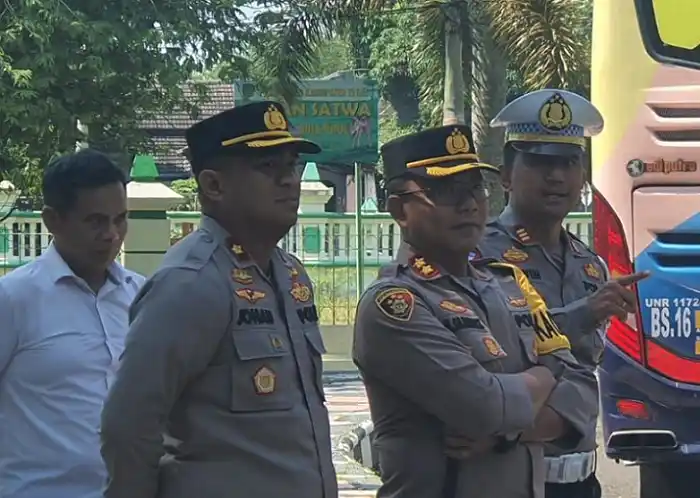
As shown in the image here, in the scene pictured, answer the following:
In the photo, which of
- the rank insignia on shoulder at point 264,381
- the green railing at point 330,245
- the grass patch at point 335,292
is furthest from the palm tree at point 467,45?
the rank insignia on shoulder at point 264,381

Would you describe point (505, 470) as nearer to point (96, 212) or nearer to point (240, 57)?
point (96, 212)

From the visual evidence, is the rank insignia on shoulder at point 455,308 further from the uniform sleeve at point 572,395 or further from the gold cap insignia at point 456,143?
the gold cap insignia at point 456,143

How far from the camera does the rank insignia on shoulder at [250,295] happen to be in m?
2.49

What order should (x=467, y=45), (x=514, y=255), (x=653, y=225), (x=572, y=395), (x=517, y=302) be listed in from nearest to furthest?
(x=572, y=395), (x=517, y=302), (x=514, y=255), (x=653, y=225), (x=467, y=45)

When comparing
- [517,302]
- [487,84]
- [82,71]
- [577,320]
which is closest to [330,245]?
[487,84]

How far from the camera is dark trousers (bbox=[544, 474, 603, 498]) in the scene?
11.1ft

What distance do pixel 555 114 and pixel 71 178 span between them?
1437mm

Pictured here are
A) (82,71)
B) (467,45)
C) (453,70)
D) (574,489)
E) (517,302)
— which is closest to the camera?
(517,302)

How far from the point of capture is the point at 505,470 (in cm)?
271

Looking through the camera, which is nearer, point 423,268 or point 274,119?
point 274,119

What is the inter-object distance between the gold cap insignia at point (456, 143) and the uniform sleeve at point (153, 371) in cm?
72

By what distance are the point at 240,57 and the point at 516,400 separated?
6875 millimetres

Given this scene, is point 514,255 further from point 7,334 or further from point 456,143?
point 7,334

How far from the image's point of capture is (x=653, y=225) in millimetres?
5336
